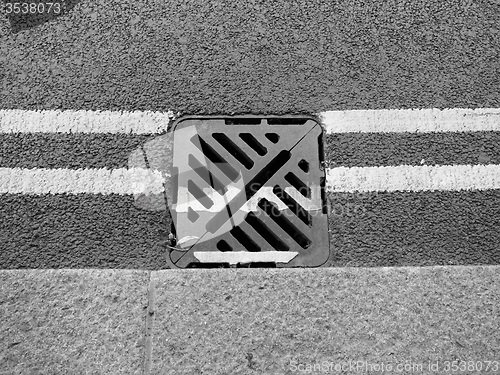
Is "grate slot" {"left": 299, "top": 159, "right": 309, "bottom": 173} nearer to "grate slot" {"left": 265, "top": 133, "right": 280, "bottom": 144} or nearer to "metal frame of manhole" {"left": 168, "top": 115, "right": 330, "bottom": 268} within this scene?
"metal frame of manhole" {"left": 168, "top": 115, "right": 330, "bottom": 268}

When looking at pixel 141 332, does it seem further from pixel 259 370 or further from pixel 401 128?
pixel 401 128

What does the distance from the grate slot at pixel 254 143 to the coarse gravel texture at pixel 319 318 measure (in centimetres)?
58

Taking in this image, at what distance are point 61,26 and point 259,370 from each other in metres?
1.95

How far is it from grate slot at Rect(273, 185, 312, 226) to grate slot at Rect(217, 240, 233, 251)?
1.03 feet

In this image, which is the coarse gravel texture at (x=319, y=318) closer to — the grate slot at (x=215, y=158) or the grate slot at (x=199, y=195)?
the grate slot at (x=199, y=195)

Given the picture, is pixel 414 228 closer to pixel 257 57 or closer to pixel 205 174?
pixel 205 174

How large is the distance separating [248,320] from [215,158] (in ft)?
2.47

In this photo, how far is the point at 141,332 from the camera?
1882 mm

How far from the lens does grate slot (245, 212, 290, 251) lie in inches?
84.5

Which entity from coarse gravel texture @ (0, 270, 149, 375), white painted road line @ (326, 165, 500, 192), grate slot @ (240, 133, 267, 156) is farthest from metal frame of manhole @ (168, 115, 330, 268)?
coarse gravel texture @ (0, 270, 149, 375)

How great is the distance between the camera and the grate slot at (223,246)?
6.98ft

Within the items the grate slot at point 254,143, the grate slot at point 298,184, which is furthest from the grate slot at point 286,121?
the grate slot at point 298,184

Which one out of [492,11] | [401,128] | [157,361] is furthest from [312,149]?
[492,11]

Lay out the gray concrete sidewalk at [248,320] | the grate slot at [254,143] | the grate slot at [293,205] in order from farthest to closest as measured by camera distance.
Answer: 1. the grate slot at [254,143]
2. the grate slot at [293,205]
3. the gray concrete sidewalk at [248,320]
